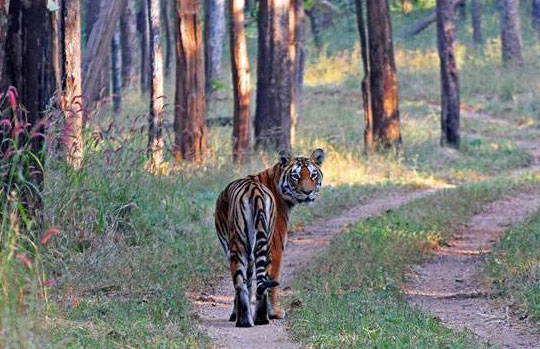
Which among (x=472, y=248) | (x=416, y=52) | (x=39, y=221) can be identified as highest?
(x=416, y=52)

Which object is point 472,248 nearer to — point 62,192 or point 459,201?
point 459,201

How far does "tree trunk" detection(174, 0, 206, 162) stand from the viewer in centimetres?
2030

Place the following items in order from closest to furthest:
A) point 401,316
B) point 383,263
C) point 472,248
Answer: point 401,316
point 383,263
point 472,248

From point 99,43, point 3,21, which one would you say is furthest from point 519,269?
point 99,43

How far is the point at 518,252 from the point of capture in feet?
42.2

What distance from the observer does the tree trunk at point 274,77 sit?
74.4ft

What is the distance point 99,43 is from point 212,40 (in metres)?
19.9

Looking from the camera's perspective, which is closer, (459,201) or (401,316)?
(401,316)

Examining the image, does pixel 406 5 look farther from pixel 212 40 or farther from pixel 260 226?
pixel 260 226

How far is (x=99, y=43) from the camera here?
1766 centimetres

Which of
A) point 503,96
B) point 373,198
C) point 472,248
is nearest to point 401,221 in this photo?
point 472,248

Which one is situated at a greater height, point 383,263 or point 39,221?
point 39,221

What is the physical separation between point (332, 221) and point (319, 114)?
17.9 meters

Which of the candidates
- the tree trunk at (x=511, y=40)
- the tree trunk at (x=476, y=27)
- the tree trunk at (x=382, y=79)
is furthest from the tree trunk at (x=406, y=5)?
the tree trunk at (x=382, y=79)
